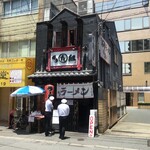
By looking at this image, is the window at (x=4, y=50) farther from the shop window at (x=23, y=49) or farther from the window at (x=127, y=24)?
the window at (x=127, y=24)

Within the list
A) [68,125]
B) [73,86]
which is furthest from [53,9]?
[68,125]

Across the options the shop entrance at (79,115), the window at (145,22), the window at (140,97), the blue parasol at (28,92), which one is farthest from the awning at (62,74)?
the window at (145,22)

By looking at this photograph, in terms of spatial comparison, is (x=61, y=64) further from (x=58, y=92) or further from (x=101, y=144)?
(x=101, y=144)

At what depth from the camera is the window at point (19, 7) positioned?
21.3 meters

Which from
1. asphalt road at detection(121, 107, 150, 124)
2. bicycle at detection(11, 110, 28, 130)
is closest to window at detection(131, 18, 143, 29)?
asphalt road at detection(121, 107, 150, 124)

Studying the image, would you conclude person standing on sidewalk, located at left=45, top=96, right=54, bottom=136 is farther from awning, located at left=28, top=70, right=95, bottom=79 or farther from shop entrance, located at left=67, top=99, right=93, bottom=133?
awning, located at left=28, top=70, right=95, bottom=79

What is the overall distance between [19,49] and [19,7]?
10.1ft

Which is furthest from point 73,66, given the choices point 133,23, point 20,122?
point 133,23

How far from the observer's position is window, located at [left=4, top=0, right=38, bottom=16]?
21297 mm

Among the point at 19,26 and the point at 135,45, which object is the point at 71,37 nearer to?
the point at 19,26

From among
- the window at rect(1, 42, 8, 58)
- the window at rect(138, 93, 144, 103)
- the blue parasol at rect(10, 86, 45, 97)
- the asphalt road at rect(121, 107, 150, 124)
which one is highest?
the window at rect(1, 42, 8, 58)

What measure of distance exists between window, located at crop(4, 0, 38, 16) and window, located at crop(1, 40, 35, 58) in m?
2.23

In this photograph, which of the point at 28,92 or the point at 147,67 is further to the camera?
the point at 147,67

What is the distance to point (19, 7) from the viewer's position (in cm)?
2178
